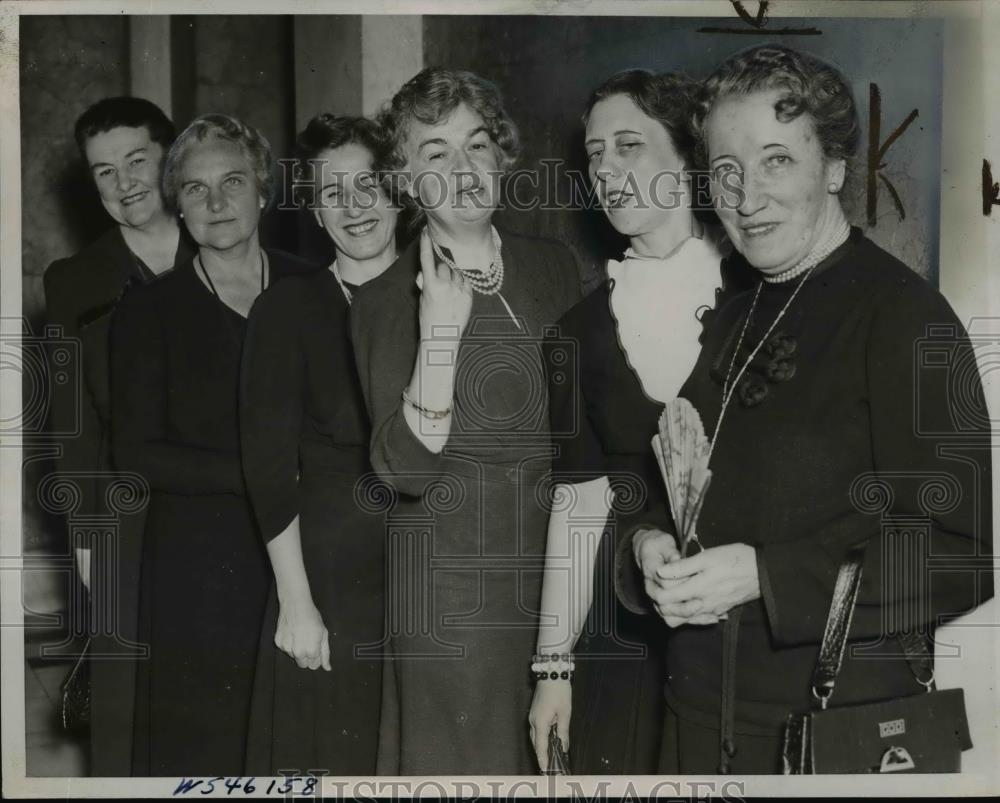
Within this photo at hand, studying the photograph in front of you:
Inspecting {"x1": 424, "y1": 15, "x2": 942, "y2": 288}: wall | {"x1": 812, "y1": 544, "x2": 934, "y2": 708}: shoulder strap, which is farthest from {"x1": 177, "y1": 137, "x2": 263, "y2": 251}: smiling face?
{"x1": 812, "y1": 544, "x2": 934, "y2": 708}: shoulder strap

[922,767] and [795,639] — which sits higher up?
[795,639]

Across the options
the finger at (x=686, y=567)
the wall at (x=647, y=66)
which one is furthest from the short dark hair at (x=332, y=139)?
the finger at (x=686, y=567)

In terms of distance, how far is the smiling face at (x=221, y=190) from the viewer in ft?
10.0

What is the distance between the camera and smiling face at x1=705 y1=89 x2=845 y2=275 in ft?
9.41

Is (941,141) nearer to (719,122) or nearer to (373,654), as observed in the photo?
(719,122)

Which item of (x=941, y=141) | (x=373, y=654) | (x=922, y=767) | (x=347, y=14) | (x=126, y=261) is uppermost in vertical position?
(x=347, y=14)

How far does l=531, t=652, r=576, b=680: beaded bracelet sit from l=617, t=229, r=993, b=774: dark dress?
0.21 m

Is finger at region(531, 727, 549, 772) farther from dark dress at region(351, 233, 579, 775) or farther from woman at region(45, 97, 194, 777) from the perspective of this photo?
woman at region(45, 97, 194, 777)

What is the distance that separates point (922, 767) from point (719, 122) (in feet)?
5.08

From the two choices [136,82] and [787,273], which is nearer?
[787,273]

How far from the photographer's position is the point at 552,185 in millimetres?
3033

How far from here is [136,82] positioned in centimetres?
310

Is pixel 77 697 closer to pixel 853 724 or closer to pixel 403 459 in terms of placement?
pixel 403 459

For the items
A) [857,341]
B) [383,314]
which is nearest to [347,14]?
[383,314]
